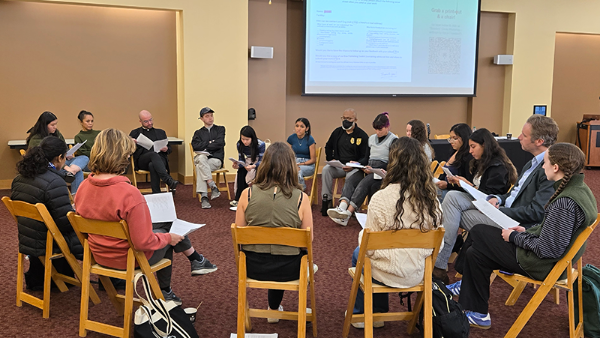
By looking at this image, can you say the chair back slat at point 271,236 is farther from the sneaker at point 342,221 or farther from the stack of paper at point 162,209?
the sneaker at point 342,221

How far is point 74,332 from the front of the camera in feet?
9.29

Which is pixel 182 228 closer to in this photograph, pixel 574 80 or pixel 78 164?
pixel 78 164

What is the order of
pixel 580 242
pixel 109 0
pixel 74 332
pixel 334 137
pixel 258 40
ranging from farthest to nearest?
pixel 258 40 < pixel 109 0 < pixel 334 137 < pixel 74 332 < pixel 580 242

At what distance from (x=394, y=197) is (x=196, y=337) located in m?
1.22

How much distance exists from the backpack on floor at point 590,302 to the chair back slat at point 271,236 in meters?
1.58

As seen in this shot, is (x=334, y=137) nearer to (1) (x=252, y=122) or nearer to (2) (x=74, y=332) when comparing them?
(1) (x=252, y=122)

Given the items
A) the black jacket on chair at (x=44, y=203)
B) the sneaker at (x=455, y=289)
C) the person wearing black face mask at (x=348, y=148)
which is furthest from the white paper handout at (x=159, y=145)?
the sneaker at (x=455, y=289)

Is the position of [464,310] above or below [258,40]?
below

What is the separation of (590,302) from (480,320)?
59 cm

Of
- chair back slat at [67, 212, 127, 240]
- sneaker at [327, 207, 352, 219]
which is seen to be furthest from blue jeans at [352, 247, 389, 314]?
sneaker at [327, 207, 352, 219]

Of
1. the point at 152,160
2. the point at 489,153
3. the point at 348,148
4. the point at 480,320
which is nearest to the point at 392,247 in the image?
the point at 480,320

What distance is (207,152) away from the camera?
6355 millimetres

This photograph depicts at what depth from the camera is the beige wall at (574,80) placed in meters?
9.57

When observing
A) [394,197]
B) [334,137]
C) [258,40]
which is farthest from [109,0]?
[394,197]
